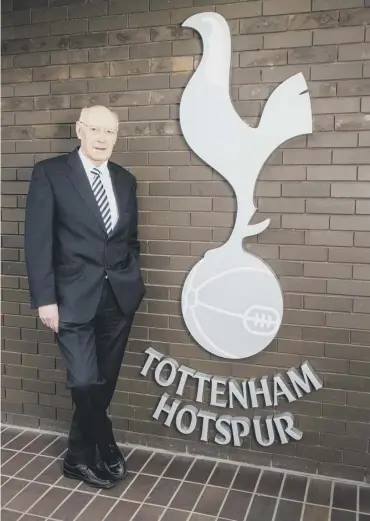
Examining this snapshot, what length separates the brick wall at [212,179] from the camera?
2.90m

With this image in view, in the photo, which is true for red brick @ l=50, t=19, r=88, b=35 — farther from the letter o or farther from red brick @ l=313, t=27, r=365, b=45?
the letter o

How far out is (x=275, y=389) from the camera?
122 inches

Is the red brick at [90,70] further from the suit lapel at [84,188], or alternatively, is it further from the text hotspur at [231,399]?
the text hotspur at [231,399]

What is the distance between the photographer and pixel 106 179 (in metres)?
3.00

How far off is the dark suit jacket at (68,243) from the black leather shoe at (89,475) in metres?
0.79

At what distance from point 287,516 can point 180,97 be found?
2.15 meters

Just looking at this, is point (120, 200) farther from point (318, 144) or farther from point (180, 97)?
point (318, 144)

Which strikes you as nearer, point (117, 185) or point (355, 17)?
point (355, 17)

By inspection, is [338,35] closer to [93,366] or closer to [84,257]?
[84,257]

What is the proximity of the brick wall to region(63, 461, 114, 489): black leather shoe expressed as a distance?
44 cm

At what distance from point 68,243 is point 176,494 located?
135 centimetres

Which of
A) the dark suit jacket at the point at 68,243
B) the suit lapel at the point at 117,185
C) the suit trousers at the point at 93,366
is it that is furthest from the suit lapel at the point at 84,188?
the suit trousers at the point at 93,366

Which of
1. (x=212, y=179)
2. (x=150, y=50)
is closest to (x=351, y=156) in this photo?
(x=212, y=179)

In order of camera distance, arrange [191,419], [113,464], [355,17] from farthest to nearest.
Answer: [191,419] → [113,464] → [355,17]
